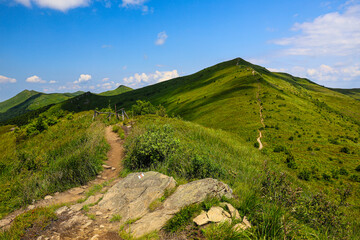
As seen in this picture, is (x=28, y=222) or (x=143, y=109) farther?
(x=143, y=109)

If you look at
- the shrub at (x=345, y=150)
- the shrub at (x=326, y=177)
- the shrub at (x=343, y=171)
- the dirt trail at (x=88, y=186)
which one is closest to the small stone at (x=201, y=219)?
the dirt trail at (x=88, y=186)

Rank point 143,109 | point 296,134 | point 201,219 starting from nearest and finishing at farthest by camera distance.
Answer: point 201,219 → point 296,134 → point 143,109

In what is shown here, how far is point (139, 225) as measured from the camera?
5.53 metres

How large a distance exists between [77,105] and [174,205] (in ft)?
613

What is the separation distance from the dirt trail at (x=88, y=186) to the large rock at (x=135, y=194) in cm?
149

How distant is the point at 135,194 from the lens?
756 cm

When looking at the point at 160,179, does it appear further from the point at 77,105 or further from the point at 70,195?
the point at 77,105

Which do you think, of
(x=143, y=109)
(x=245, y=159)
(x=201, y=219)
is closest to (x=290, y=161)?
(x=245, y=159)

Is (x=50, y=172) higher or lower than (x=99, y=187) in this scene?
higher

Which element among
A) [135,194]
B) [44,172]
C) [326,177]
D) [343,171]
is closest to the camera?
[135,194]

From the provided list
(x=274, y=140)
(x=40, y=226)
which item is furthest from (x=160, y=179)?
(x=274, y=140)

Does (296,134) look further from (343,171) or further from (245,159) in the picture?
(245,159)

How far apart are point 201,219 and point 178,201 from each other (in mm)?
1369

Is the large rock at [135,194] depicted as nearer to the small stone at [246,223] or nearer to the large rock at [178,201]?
the large rock at [178,201]
